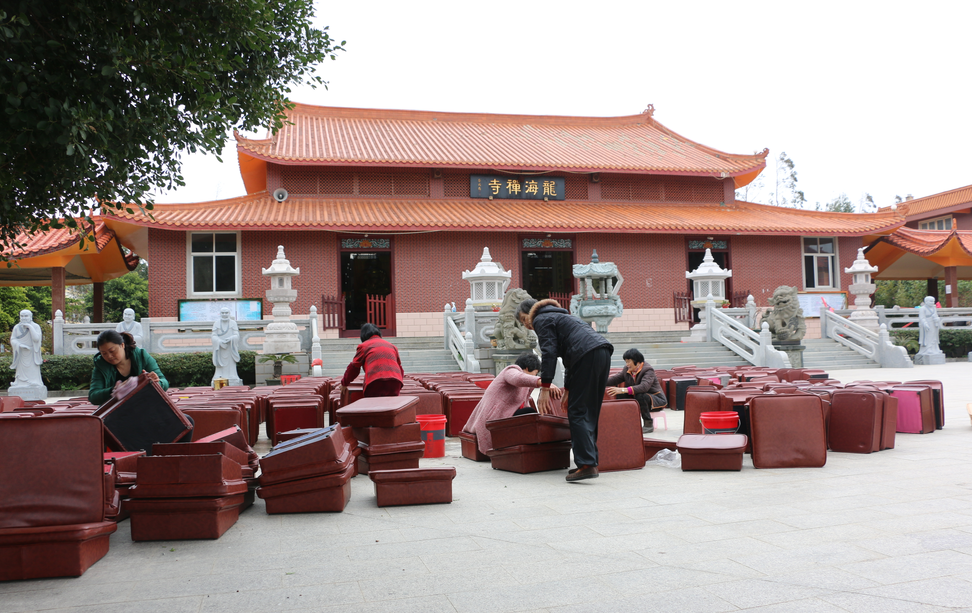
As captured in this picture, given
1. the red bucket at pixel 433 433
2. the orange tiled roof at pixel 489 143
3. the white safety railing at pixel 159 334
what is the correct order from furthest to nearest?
1. the orange tiled roof at pixel 489 143
2. the white safety railing at pixel 159 334
3. the red bucket at pixel 433 433

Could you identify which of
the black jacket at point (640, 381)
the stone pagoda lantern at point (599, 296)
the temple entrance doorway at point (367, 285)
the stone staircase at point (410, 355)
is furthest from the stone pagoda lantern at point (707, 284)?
the black jacket at point (640, 381)

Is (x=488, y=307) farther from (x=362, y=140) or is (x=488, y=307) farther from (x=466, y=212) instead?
(x=362, y=140)

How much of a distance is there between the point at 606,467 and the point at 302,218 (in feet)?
52.8

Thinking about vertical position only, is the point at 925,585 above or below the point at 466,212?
below

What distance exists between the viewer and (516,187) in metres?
23.9

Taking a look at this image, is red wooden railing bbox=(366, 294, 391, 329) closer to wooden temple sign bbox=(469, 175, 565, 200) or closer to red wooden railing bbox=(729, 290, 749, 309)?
wooden temple sign bbox=(469, 175, 565, 200)

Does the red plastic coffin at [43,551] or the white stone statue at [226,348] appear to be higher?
the white stone statue at [226,348]

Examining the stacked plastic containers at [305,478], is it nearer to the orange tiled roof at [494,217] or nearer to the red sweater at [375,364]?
the red sweater at [375,364]

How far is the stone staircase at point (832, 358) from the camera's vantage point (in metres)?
18.9

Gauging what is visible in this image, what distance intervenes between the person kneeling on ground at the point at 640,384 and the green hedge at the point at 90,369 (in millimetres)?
10781

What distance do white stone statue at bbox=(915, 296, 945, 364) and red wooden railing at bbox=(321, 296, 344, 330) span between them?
16921 millimetres

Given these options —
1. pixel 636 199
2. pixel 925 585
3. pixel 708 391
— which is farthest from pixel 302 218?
pixel 925 585

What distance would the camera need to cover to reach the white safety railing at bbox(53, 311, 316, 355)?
16141mm

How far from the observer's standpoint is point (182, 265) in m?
20.5
